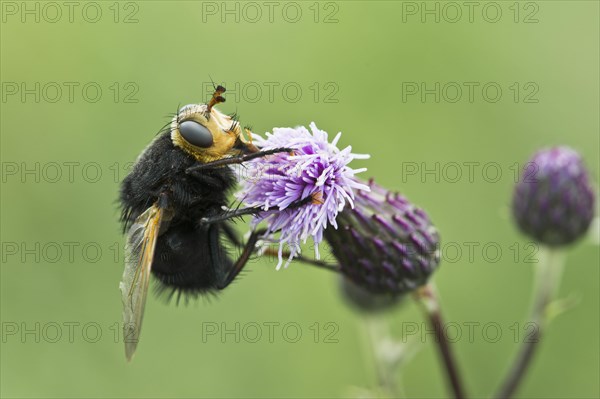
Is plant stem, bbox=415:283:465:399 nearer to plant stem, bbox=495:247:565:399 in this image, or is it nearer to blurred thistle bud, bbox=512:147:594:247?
plant stem, bbox=495:247:565:399

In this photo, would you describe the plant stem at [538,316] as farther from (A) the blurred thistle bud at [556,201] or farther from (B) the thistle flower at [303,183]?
(B) the thistle flower at [303,183]

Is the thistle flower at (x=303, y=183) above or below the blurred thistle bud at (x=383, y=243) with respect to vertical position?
above

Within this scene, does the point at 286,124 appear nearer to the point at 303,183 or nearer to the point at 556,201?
the point at 556,201

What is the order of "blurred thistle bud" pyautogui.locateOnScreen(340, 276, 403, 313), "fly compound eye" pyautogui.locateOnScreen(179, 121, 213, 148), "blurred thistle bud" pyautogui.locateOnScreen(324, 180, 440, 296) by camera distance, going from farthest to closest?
"blurred thistle bud" pyautogui.locateOnScreen(340, 276, 403, 313)
"blurred thistle bud" pyautogui.locateOnScreen(324, 180, 440, 296)
"fly compound eye" pyautogui.locateOnScreen(179, 121, 213, 148)

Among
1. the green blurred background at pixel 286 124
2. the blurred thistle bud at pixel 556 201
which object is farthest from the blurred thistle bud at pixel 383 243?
the green blurred background at pixel 286 124

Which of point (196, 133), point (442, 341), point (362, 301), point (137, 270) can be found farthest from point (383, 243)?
point (362, 301)

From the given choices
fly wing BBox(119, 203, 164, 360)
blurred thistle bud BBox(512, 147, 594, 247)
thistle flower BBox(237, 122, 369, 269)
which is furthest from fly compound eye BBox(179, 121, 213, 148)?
blurred thistle bud BBox(512, 147, 594, 247)
